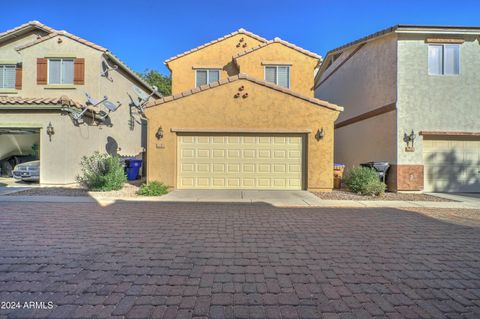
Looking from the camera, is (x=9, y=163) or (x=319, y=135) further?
(x=9, y=163)

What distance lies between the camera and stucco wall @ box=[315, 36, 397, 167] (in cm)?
1133

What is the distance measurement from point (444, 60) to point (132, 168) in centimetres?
1569

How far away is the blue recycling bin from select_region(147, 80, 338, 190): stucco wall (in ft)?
12.7

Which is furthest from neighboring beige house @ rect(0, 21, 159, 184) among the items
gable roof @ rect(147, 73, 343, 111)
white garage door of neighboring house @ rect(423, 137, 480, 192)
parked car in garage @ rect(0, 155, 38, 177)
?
white garage door of neighboring house @ rect(423, 137, 480, 192)

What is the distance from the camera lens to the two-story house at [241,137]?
1089 centimetres

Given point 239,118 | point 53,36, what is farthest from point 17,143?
point 239,118

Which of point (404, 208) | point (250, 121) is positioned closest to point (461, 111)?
point (404, 208)

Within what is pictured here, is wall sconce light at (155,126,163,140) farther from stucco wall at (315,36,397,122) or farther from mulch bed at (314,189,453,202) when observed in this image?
stucco wall at (315,36,397,122)

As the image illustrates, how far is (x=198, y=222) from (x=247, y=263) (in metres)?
2.52

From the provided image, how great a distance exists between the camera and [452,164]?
1117 cm

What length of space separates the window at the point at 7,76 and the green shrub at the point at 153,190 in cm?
1148

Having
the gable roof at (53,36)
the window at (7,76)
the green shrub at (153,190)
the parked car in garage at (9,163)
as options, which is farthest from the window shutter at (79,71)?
the green shrub at (153,190)

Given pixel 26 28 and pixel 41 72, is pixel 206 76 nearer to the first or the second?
pixel 41 72

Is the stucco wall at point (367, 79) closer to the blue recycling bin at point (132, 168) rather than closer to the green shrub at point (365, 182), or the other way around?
the green shrub at point (365, 182)
